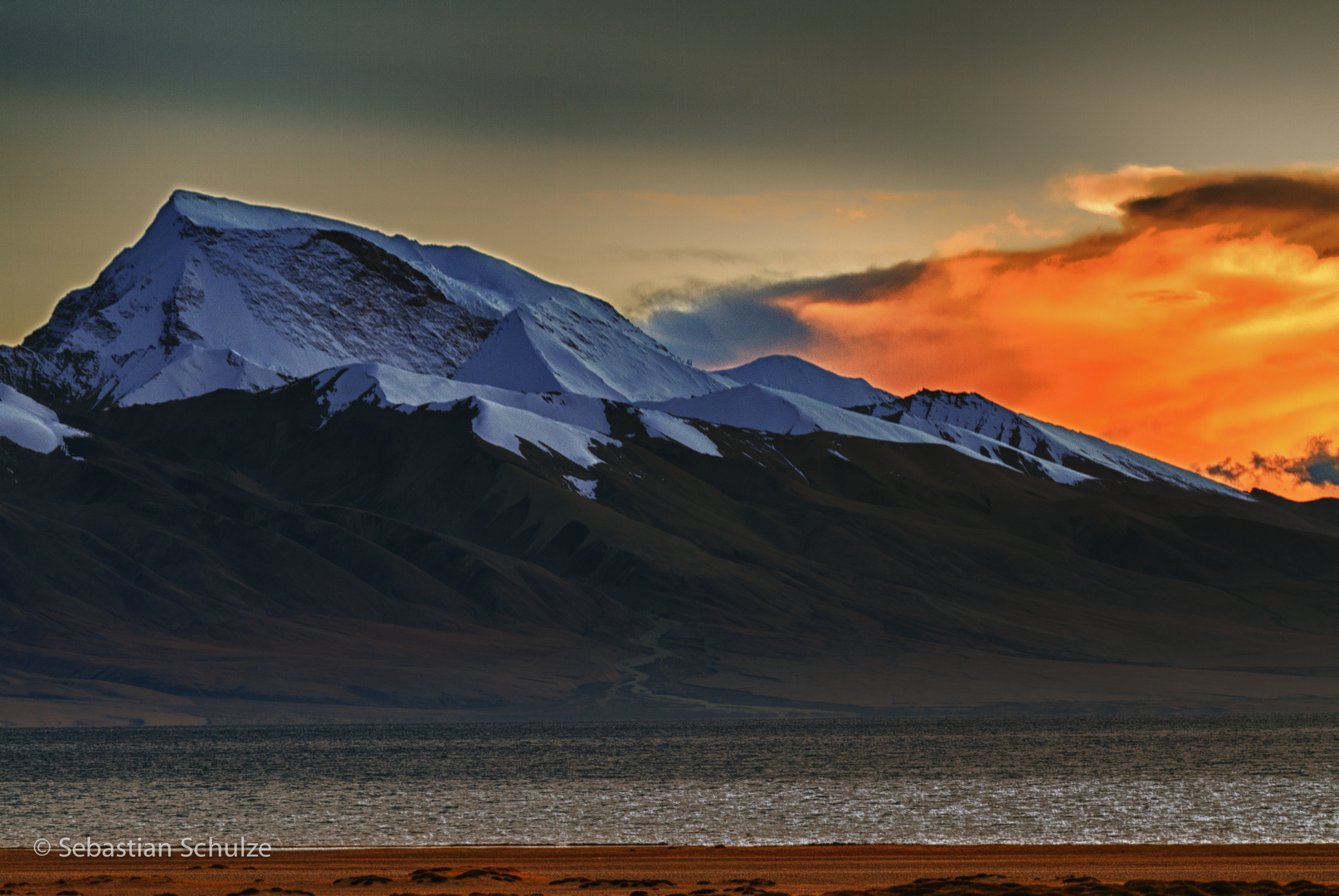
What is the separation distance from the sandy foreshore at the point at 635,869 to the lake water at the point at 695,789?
6424 millimetres

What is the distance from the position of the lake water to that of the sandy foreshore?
253 inches

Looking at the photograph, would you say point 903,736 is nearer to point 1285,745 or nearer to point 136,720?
point 1285,745

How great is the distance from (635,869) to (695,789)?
3705 cm

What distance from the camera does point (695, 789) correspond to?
83.1m

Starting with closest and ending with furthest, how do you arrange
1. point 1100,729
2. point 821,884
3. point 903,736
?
1. point 821,884
2. point 903,736
3. point 1100,729

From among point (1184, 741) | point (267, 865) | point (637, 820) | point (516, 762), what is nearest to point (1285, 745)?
point (1184, 741)

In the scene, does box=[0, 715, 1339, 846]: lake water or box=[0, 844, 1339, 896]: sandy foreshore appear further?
box=[0, 715, 1339, 846]: lake water

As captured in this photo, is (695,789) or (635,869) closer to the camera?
(635,869)

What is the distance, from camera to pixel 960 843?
5541 centimetres

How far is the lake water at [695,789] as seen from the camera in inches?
2418

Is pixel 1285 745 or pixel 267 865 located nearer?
pixel 267 865

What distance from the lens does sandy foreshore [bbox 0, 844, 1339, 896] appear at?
1642 inches

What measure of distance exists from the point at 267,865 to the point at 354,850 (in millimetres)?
6043

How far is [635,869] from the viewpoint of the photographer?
153 ft
